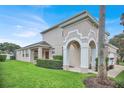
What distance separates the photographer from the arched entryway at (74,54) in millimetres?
5722

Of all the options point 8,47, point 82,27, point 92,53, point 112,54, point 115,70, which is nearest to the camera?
point 115,70

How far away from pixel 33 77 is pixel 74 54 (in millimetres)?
1843

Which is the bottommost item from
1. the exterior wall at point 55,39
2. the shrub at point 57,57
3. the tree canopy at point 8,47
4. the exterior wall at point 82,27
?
the shrub at point 57,57

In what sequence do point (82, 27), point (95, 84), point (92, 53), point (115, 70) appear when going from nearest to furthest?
point (95, 84)
point (115, 70)
point (92, 53)
point (82, 27)

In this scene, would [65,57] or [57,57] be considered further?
[57,57]

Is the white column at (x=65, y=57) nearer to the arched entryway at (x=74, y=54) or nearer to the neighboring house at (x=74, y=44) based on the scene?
the neighboring house at (x=74, y=44)

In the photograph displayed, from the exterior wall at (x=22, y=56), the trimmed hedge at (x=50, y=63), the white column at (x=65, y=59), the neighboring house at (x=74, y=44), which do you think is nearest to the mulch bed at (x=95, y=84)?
the neighboring house at (x=74, y=44)

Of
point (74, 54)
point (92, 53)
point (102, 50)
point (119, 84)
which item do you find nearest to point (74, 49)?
point (74, 54)

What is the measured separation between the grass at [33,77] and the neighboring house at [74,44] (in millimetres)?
404

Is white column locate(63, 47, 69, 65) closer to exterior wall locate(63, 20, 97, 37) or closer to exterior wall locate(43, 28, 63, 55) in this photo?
exterior wall locate(43, 28, 63, 55)

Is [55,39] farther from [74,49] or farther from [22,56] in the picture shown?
[22,56]

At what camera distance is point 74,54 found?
20.2ft

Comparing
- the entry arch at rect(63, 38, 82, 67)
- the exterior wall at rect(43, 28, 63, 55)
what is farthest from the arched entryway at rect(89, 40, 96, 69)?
the exterior wall at rect(43, 28, 63, 55)

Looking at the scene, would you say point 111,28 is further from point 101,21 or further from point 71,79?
point 71,79
